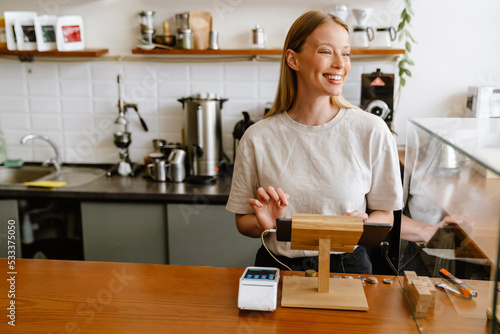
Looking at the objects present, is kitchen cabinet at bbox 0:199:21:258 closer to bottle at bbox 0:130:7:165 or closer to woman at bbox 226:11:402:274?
bottle at bbox 0:130:7:165

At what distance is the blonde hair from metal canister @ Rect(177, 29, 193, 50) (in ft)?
3.92

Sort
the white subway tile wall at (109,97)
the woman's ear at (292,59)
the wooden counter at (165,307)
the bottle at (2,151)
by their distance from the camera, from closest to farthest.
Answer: the wooden counter at (165,307) → the woman's ear at (292,59) → the white subway tile wall at (109,97) → the bottle at (2,151)

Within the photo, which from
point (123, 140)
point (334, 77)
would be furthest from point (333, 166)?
point (123, 140)

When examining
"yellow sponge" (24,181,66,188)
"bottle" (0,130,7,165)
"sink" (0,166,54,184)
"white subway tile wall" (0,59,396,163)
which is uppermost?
"white subway tile wall" (0,59,396,163)

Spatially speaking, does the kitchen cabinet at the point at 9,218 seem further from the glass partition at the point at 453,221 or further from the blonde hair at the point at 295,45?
the glass partition at the point at 453,221

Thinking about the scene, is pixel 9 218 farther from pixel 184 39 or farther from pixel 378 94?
pixel 378 94

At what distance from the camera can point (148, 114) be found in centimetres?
303

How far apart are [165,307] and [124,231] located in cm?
141

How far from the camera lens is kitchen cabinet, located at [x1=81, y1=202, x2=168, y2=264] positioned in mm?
2574

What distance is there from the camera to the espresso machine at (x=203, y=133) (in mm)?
2760

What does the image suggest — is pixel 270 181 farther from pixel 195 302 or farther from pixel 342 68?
pixel 195 302

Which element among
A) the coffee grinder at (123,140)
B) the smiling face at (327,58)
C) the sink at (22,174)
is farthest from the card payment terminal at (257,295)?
the sink at (22,174)

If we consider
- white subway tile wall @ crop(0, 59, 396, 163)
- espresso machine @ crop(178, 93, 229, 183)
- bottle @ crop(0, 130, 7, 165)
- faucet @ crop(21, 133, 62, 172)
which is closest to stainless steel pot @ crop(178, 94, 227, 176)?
espresso machine @ crop(178, 93, 229, 183)

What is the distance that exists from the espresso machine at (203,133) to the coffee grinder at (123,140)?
0.33m
